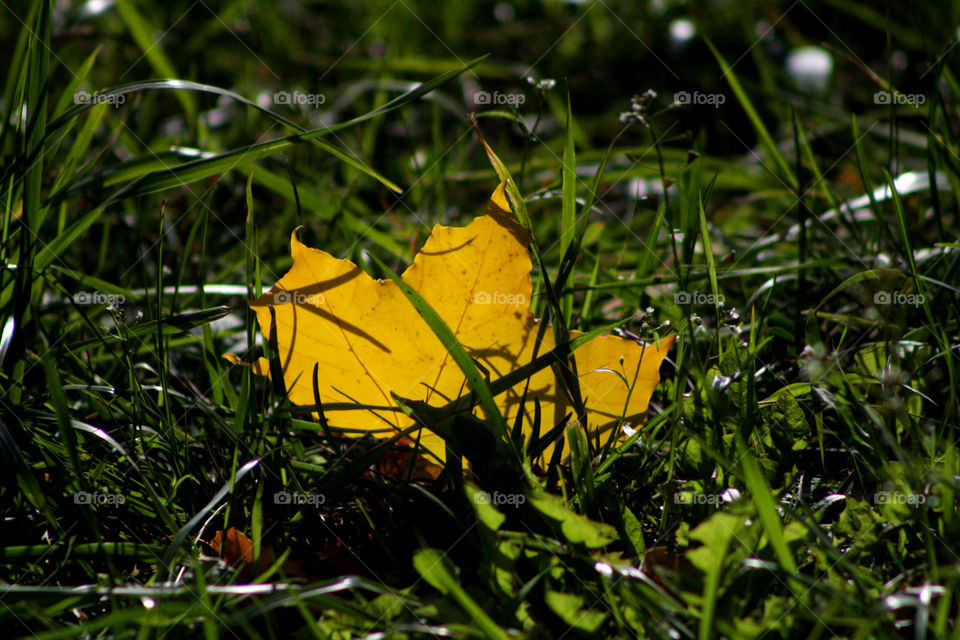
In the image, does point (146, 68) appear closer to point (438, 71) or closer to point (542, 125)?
point (438, 71)

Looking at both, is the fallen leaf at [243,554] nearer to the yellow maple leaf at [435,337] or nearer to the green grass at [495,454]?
the green grass at [495,454]

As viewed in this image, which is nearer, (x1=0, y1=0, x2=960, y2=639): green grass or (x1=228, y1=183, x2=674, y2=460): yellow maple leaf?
(x1=0, y1=0, x2=960, y2=639): green grass

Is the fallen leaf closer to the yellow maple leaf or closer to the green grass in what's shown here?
the green grass

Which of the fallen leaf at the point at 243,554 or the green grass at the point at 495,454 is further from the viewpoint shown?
the fallen leaf at the point at 243,554

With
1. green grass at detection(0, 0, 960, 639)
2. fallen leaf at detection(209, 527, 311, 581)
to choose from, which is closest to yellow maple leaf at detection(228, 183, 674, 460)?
green grass at detection(0, 0, 960, 639)

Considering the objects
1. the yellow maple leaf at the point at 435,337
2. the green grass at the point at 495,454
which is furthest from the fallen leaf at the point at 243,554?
the yellow maple leaf at the point at 435,337

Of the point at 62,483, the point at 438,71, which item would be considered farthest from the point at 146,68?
the point at 62,483

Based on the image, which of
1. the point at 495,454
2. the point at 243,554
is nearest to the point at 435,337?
the point at 495,454

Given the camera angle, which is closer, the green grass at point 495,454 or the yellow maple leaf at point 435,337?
the green grass at point 495,454

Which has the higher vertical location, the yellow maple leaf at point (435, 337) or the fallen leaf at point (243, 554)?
the yellow maple leaf at point (435, 337)
